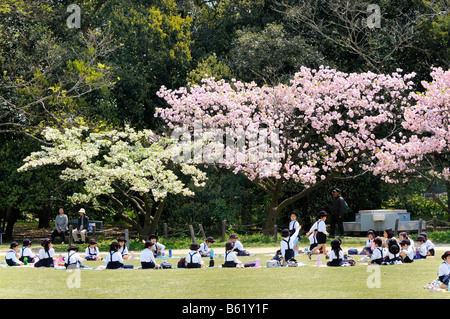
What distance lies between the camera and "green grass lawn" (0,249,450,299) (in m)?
11.7

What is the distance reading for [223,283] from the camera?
528 inches

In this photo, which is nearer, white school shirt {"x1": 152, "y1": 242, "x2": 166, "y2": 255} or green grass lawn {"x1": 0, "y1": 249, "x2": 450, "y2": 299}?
green grass lawn {"x1": 0, "y1": 249, "x2": 450, "y2": 299}

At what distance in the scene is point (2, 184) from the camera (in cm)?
3062

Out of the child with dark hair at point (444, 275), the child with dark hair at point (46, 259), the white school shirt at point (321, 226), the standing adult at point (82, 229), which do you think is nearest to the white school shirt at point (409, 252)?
the white school shirt at point (321, 226)

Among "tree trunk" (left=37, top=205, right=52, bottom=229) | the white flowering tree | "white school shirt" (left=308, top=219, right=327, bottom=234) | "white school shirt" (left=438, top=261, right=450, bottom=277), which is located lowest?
"tree trunk" (left=37, top=205, right=52, bottom=229)

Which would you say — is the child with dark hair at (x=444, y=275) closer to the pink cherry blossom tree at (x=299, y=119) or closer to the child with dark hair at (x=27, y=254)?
the child with dark hair at (x=27, y=254)

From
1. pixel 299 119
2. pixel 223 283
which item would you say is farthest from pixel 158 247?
pixel 299 119

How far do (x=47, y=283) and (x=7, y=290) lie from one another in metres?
1.25

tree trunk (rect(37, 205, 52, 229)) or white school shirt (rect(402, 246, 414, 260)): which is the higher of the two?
white school shirt (rect(402, 246, 414, 260))

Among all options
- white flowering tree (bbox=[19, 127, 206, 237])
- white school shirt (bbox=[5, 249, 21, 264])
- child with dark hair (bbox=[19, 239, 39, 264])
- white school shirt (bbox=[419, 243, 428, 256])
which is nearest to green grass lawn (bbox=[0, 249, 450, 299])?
white school shirt (bbox=[5, 249, 21, 264])

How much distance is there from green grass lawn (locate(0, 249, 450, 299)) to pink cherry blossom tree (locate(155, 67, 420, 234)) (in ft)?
42.0

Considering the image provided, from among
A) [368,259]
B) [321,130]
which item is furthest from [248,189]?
[368,259]

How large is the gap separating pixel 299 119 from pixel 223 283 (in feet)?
59.6

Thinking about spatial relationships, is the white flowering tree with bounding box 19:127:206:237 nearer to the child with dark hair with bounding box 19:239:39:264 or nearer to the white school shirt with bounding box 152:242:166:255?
the white school shirt with bounding box 152:242:166:255
